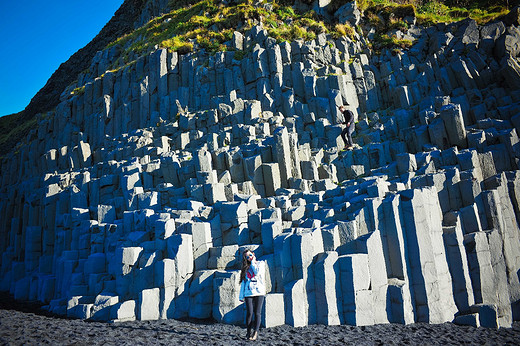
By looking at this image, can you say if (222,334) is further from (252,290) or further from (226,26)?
(226,26)

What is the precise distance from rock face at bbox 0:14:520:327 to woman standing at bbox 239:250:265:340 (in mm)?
1116

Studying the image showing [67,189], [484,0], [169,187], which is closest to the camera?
[169,187]

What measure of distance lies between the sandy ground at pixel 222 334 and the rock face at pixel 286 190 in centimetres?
45

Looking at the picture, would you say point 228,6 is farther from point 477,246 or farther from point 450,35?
point 477,246

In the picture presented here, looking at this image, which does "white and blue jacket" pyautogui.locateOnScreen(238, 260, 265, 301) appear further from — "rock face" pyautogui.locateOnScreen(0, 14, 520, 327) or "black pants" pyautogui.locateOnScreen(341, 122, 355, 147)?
"black pants" pyautogui.locateOnScreen(341, 122, 355, 147)

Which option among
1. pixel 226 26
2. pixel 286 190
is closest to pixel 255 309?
pixel 286 190

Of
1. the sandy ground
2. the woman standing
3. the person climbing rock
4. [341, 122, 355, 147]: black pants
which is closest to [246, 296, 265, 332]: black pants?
the woman standing

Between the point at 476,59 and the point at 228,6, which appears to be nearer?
the point at 476,59

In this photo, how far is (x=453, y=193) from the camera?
40.5ft

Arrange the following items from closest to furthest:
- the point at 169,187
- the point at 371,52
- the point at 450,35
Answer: the point at 169,187, the point at 450,35, the point at 371,52

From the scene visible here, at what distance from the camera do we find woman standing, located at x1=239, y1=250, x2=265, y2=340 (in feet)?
Result: 26.3

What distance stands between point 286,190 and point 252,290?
7028 mm

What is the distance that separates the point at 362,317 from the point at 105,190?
1307 cm

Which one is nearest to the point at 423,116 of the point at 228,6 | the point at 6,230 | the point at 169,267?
the point at 169,267
